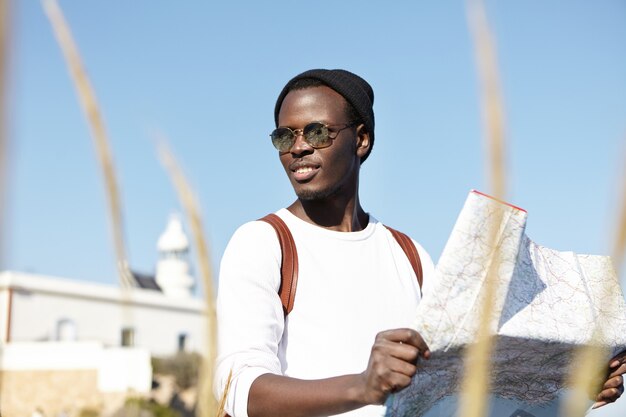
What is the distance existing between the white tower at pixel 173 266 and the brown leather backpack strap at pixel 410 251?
32.7m

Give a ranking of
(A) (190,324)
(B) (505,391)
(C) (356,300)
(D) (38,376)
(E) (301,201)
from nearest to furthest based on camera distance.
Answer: (B) (505,391)
(C) (356,300)
(E) (301,201)
(D) (38,376)
(A) (190,324)

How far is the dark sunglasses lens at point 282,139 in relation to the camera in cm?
175

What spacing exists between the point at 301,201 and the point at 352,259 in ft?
0.55

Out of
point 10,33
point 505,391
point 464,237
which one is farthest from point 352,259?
point 10,33

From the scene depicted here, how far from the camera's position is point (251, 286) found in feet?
5.09

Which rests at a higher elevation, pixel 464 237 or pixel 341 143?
pixel 341 143

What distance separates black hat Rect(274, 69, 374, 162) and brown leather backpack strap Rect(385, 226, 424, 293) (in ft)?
0.92

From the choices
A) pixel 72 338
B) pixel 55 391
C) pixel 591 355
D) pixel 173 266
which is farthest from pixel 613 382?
pixel 173 266

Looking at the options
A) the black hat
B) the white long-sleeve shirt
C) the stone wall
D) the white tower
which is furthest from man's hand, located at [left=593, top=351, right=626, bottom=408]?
the white tower

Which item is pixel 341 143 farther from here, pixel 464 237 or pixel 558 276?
pixel 464 237

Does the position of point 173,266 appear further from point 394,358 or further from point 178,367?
point 394,358

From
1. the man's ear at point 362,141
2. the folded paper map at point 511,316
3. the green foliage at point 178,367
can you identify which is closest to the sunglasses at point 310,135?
the man's ear at point 362,141

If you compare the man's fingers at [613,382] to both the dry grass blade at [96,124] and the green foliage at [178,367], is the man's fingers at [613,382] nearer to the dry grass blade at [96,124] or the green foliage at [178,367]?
the dry grass blade at [96,124]

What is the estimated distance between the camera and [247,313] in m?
1.51
